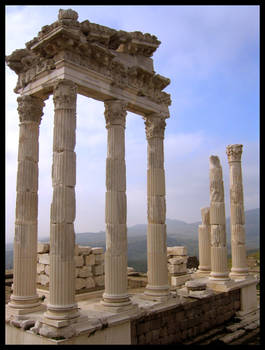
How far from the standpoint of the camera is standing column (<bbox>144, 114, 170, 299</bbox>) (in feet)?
43.8

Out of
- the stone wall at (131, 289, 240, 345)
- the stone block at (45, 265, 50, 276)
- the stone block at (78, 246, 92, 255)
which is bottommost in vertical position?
the stone wall at (131, 289, 240, 345)

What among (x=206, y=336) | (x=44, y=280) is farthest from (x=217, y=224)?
(x=44, y=280)

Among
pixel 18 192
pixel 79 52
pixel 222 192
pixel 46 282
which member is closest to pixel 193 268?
pixel 222 192

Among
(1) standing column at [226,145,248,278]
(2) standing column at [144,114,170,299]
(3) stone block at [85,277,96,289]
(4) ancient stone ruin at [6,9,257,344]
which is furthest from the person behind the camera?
(1) standing column at [226,145,248,278]

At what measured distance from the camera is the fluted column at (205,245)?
67.0 feet

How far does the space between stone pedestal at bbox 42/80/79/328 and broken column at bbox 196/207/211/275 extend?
1188cm

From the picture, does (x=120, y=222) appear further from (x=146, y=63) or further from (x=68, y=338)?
(x=146, y=63)

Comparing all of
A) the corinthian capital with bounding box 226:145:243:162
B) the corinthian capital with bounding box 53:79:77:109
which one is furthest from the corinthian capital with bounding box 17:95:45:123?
the corinthian capital with bounding box 226:145:243:162

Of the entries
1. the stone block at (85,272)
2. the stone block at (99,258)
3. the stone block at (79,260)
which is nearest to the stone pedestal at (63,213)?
the stone block at (79,260)

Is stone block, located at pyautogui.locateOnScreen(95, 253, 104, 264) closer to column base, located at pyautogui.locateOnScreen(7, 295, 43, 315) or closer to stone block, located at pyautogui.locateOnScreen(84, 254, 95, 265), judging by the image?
stone block, located at pyautogui.locateOnScreen(84, 254, 95, 265)

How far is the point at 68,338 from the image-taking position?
937 cm

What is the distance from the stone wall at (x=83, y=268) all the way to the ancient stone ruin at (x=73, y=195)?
139mm

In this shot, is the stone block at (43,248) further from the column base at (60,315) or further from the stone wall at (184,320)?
the stone wall at (184,320)

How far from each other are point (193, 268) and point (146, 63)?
14317 mm
